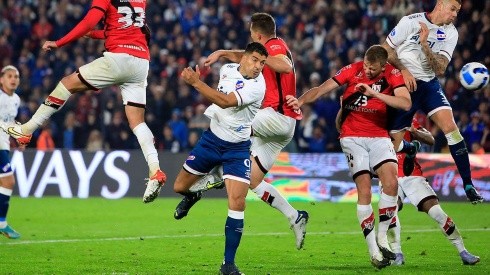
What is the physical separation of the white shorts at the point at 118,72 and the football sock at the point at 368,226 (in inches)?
114

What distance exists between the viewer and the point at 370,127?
11703 mm

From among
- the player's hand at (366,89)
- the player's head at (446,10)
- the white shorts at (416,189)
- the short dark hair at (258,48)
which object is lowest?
the white shorts at (416,189)

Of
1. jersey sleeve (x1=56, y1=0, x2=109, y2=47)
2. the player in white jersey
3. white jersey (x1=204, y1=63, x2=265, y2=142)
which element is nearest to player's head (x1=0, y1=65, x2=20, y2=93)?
the player in white jersey

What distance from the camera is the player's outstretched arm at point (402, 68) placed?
1190 centimetres

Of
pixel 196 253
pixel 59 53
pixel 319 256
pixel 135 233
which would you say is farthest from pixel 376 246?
pixel 59 53

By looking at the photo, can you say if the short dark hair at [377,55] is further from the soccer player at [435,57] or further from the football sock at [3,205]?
the football sock at [3,205]

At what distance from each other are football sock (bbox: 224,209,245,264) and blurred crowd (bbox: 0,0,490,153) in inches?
440

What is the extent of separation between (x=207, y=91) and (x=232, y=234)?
1507 millimetres

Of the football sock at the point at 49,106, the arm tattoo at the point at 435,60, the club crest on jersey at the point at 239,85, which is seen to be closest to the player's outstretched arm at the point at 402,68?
the arm tattoo at the point at 435,60

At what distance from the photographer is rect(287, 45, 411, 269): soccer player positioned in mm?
11383

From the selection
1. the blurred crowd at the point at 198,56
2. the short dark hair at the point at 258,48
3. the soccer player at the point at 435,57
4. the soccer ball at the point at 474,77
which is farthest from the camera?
the blurred crowd at the point at 198,56

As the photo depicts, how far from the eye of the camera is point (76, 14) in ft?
90.8

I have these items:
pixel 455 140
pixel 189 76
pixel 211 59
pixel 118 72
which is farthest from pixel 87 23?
pixel 455 140

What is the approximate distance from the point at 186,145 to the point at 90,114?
2613 millimetres
